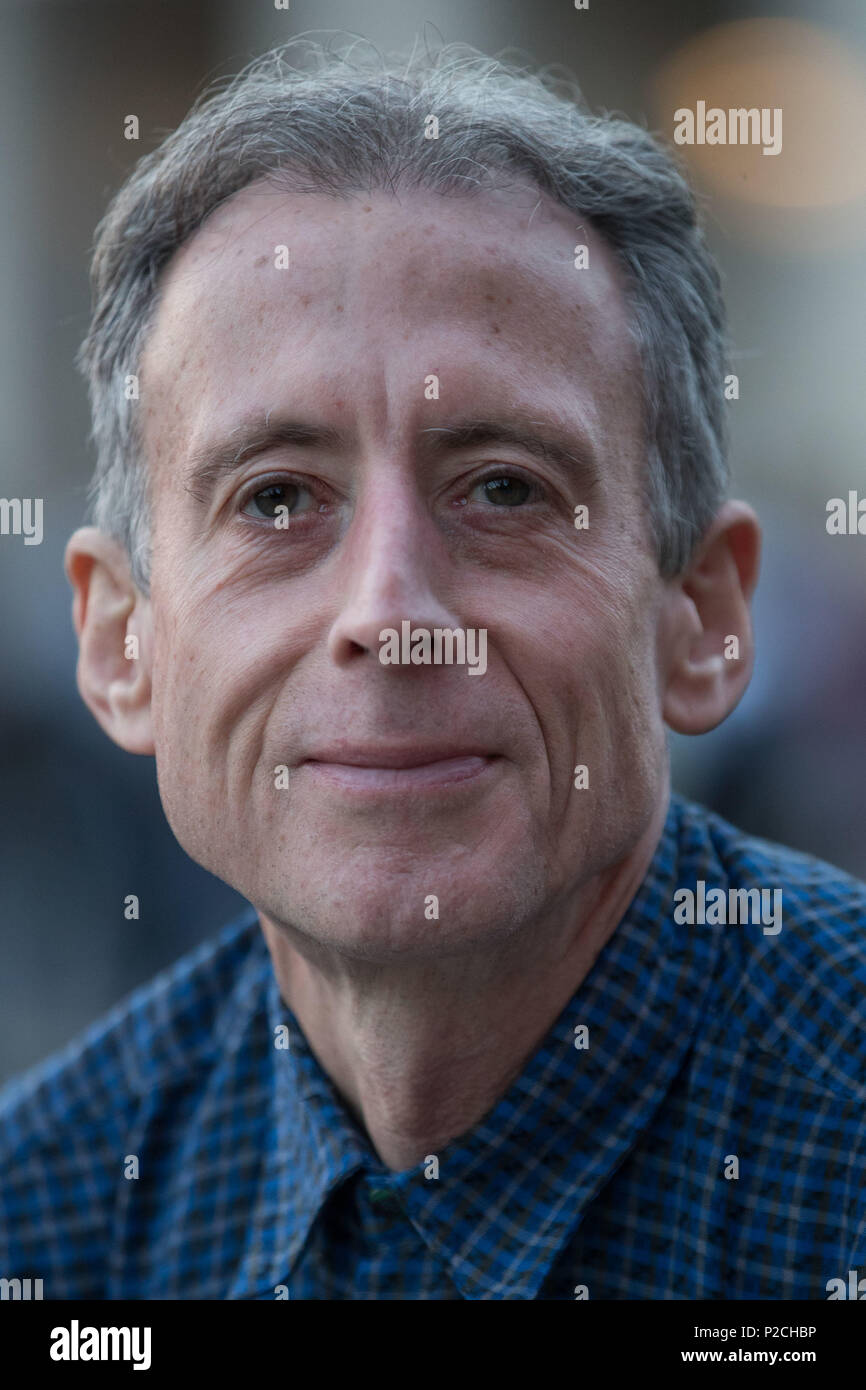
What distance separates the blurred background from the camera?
1.86 metres

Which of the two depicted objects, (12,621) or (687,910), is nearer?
(687,910)

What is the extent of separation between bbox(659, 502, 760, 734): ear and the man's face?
12cm

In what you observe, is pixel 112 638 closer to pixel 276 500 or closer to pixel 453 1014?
pixel 276 500

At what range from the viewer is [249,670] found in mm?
1486

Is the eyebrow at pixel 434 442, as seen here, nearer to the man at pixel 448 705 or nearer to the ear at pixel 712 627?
the man at pixel 448 705

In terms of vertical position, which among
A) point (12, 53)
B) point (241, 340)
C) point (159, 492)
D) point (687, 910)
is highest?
point (12, 53)

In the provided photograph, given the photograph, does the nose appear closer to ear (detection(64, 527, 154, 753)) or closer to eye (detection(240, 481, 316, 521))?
eye (detection(240, 481, 316, 521))

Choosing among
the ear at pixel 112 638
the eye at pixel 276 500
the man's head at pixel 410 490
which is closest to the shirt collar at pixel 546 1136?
the man's head at pixel 410 490

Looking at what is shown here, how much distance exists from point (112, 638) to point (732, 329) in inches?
41.8

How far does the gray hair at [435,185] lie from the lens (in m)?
1.55
